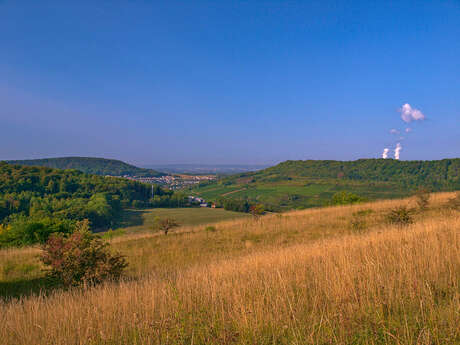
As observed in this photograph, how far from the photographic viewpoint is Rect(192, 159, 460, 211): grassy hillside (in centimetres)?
8694

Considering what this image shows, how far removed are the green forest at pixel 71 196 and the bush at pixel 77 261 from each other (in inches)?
1841

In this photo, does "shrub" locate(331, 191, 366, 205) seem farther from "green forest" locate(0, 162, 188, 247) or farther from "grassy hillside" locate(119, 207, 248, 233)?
"green forest" locate(0, 162, 188, 247)

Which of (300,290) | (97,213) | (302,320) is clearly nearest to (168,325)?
(302,320)

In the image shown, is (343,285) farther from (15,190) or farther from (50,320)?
(15,190)

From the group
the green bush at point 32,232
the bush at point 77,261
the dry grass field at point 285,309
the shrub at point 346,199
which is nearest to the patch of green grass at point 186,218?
the green bush at point 32,232

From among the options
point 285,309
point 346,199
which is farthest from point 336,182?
point 285,309

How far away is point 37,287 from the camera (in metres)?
8.52

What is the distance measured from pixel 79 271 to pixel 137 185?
8923 centimetres

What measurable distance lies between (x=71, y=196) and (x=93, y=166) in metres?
85.3

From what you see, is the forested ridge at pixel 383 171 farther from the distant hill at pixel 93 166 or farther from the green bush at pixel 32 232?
the green bush at pixel 32 232

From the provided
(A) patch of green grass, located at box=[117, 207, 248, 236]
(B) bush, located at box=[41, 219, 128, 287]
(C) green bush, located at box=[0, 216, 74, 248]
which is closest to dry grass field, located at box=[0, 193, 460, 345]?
(B) bush, located at box=[41, 219, 128, 287]

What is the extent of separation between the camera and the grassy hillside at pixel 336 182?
86938 mm

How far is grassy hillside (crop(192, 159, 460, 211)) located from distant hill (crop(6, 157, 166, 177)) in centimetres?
4053

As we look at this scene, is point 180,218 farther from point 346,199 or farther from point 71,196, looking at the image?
point 71,196
